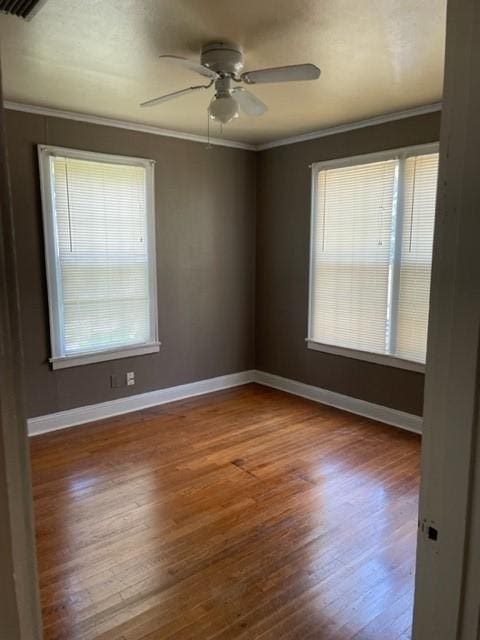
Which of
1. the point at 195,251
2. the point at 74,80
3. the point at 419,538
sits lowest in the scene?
the point at 419,538

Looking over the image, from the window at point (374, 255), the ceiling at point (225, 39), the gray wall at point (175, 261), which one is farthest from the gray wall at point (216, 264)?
the ceiling at point (225, 39)

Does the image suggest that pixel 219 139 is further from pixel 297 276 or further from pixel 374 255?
pixel 374 255

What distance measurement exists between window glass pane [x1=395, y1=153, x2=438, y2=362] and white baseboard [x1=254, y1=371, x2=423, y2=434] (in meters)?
0.55

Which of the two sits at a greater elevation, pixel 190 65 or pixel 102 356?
pixel 190 65

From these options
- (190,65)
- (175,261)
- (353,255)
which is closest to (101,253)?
(175,261)

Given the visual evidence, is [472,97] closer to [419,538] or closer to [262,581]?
[419,538]

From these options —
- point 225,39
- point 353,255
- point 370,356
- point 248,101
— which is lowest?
point 370,356

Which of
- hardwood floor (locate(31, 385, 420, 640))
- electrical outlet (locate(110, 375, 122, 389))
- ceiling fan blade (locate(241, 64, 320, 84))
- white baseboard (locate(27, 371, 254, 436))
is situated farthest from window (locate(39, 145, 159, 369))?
ceiling fan blade (locate(241, 64, 320, 84))

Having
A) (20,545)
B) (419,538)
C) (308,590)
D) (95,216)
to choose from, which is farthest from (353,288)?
(20,545)

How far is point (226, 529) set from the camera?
2551 millimetres

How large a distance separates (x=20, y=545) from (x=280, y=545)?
214cm

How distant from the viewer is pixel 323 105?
11.5 ft

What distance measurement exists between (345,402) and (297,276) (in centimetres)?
139

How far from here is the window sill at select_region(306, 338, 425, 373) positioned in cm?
388
